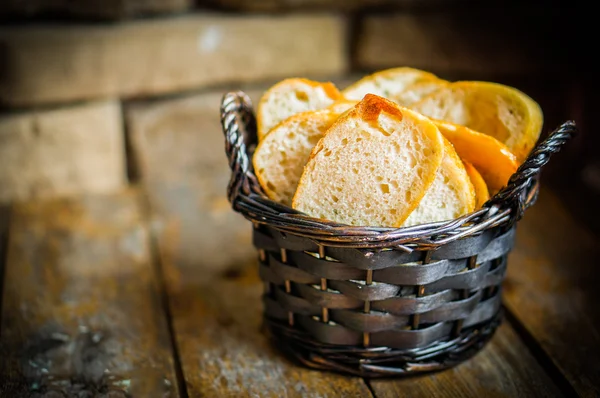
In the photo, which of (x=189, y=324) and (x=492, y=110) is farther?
(x=189, y=324)

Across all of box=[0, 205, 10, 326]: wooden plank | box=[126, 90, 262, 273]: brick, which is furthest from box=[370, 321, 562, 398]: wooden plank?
box=[0, 205, 10, 326]: wooden plank

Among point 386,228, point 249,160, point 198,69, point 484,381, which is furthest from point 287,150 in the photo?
point 198,69

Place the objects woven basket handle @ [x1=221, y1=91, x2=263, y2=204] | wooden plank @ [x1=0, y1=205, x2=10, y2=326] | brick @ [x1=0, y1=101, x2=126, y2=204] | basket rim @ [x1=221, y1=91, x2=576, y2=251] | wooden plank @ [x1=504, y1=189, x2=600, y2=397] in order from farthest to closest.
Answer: brick @ [x1=0, y1=101, x2=126, y2=204] < wooden plank @ [x1=0, y1=205, x2=10, y2=326] < wooden plank @ [x1=504, y1=189, x2=600, y2=397] < woven basket handle @ [x1=221, y1=91, x2=263, y2=204] < basket rim @ [x1=221, y1=91, x2=576, y2=251]

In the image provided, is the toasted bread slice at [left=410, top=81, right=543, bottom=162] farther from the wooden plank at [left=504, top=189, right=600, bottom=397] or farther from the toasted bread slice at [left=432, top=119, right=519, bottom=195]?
the wooden plank at [left=504, top=189, right=600, bottom=397]

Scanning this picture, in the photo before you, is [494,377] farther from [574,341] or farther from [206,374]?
[206,374]

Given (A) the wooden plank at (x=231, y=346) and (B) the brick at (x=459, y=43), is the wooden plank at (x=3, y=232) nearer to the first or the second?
(A) the wooden plank at (x=231, y=346)

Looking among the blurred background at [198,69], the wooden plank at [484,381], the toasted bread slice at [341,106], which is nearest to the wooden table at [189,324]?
the wooden plank at [484,381]

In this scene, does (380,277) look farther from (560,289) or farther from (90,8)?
(90,8)
